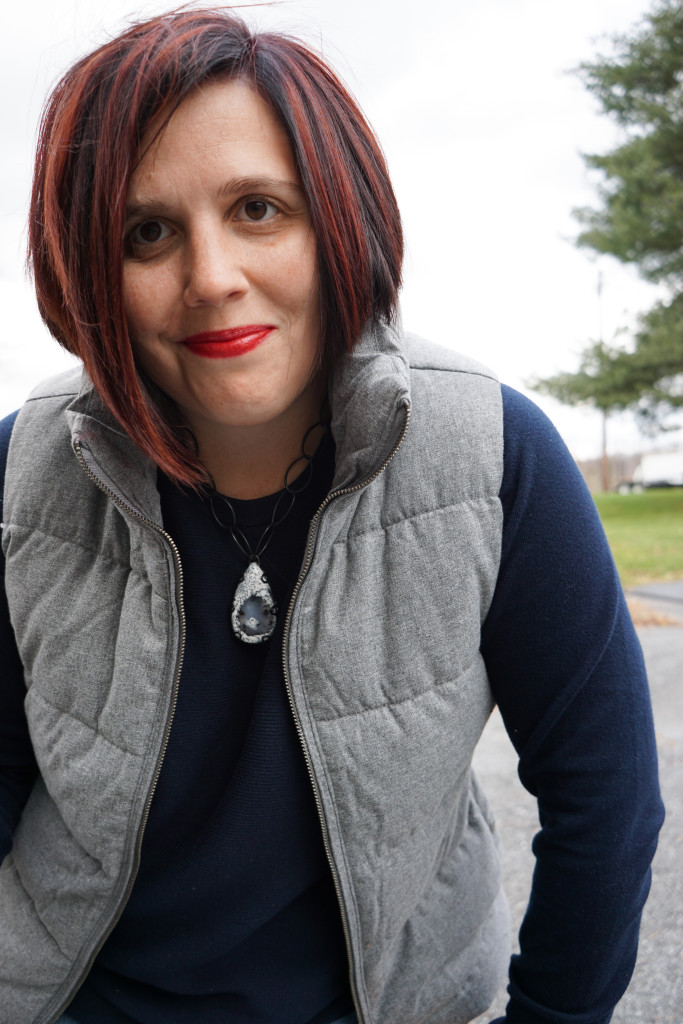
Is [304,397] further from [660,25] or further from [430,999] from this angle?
[660,25]

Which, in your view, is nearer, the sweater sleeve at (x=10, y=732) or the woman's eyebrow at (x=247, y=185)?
the woman's eyebrow at (x=247, y=185)

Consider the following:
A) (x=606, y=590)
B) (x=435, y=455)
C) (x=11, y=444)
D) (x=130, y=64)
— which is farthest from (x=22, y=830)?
(x=130, y=64)

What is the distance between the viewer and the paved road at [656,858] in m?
1.69

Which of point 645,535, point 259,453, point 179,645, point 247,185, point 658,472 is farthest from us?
point 658,472

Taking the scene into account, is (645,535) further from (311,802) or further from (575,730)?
(311,802)

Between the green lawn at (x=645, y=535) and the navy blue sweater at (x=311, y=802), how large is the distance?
6.09 m

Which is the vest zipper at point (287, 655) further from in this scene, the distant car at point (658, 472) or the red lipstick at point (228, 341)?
the distant car at point (658, 472)

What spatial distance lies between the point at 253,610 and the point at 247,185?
646mm

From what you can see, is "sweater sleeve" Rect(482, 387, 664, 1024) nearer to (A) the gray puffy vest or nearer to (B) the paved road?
(A) the gray puffy vest

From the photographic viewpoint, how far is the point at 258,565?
1398mm

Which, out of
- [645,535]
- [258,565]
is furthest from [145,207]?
[645,535]

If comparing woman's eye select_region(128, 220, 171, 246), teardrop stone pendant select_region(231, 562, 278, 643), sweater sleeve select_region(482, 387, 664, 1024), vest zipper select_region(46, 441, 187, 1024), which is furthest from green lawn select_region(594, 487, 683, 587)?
woman's eye select_region(128, 220, 171, 246)

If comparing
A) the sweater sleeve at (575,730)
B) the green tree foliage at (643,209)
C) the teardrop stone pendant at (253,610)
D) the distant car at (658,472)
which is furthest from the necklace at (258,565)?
the distant car at (658,472)

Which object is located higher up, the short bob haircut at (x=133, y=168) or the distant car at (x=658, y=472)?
the short bob haircut at (x=133, y=168)
